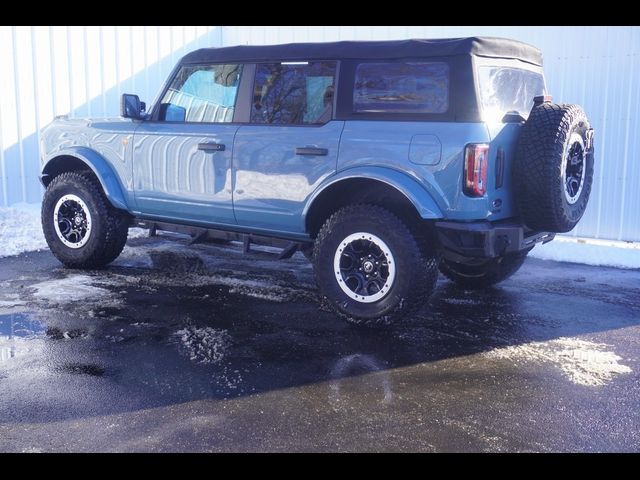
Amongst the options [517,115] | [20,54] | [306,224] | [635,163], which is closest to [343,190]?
[306,224]

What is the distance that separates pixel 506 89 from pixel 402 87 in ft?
2.57

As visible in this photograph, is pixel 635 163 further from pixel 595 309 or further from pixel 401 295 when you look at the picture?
pixel 401 295

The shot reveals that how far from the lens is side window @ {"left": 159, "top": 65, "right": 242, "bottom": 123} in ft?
18.0

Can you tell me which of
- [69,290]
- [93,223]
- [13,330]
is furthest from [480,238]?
[93,223]

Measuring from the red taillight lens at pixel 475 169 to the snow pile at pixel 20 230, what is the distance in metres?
5.29

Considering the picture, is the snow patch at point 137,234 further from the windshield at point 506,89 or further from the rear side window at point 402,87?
the windshield at point 506,89

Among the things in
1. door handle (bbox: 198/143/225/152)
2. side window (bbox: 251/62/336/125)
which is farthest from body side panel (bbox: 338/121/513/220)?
door handle (bbox: 198/143/225/152)

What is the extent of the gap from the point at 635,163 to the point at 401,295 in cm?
517

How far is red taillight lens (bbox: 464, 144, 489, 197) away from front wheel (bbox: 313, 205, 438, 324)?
0.53m

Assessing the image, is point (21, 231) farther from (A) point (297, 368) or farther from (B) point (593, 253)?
(B) point (593, 253)

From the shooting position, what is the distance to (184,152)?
222 inches

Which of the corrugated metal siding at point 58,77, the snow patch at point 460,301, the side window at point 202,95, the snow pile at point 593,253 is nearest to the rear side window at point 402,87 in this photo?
the side window at point 202,95

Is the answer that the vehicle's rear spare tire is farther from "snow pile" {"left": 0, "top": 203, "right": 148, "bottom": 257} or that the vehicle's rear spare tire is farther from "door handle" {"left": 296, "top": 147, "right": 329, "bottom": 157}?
"snow pile" {"left": 0, "top": 203, "right": 148, "bottom": 257}

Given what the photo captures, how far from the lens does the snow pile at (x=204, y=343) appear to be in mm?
4180
